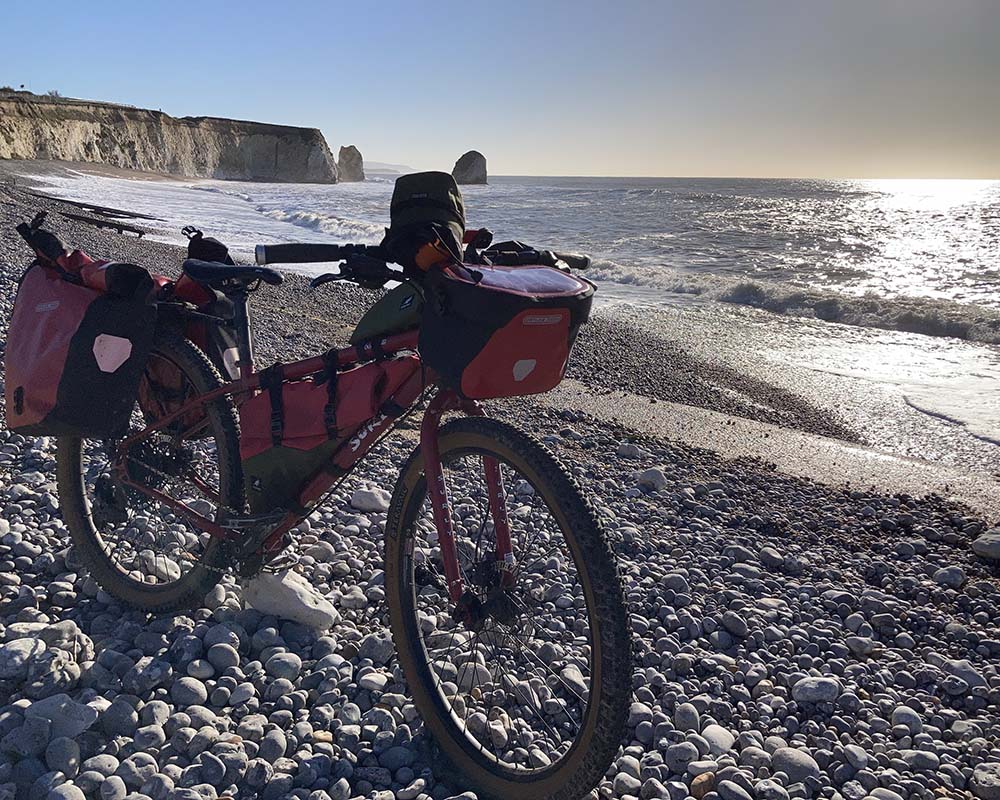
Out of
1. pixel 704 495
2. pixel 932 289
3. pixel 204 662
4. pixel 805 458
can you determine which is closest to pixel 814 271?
pixel 932 289

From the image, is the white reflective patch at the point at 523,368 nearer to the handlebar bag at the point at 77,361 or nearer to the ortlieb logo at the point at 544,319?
the ortlieb logo at the point at 544,319

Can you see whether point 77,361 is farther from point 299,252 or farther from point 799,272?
point 799,272

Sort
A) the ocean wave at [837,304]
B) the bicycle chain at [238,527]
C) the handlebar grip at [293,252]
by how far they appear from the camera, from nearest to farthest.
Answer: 1. the handlebar grip at [293,252]
2. the bicycle chain at [238,527]
3. the ocean wave at [837,304]

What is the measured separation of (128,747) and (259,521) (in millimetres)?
878

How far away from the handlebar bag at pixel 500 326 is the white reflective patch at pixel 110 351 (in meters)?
1.50

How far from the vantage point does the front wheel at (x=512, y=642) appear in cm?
214

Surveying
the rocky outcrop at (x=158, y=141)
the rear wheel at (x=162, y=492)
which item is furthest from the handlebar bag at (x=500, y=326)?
the rocky outcrop at (x=158, y=141)

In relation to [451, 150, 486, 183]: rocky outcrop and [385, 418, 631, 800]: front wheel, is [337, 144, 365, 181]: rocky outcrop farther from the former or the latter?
[385, 418, 631, 800]: front wheel

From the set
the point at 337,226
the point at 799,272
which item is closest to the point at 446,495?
the point at 799,272

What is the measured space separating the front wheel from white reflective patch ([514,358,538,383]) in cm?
22

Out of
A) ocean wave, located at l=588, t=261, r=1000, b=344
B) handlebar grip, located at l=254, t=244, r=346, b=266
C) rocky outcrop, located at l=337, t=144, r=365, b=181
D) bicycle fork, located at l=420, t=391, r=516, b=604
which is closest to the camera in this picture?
handlebar grip, located at l=254, t=244, r=346, b=266

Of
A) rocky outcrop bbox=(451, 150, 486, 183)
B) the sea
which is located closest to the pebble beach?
the sea

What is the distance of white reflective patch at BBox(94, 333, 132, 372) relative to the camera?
2.94m

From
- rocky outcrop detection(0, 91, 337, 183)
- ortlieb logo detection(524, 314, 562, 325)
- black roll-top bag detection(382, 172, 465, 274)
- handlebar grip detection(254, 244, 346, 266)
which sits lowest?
ortlieb logo detection(524, 314, 562, 325)
